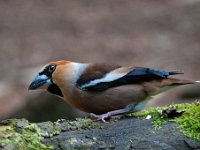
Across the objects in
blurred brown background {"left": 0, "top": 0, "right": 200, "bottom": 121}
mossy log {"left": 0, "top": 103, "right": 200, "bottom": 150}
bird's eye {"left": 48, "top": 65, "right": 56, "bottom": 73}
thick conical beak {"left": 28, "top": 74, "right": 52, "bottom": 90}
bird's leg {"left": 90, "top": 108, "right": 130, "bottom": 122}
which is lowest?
mossy log {"left": 0, "top": 103, "right": 200, "bottom": 150}

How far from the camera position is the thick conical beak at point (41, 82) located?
5.66 m

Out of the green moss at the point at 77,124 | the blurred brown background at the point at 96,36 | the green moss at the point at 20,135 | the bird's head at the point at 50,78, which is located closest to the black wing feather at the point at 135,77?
the bird's head at the point at 50,78

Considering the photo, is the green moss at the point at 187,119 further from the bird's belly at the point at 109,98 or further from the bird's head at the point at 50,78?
the bird's head at the point at 50,78

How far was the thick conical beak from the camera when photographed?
5.66 metres

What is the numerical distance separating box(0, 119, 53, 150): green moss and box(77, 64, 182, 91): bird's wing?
3.54ft

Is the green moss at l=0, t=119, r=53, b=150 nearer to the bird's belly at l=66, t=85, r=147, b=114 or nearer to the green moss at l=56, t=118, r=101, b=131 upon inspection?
the green moss at l=56, t=118, r=101, b=131

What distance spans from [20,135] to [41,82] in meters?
1.37

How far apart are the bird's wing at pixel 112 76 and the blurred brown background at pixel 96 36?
601 centimetres

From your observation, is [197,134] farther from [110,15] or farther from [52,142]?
[110,15]

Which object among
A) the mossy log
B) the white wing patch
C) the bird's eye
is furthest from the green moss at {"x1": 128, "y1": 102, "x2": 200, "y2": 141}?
the bird's eye

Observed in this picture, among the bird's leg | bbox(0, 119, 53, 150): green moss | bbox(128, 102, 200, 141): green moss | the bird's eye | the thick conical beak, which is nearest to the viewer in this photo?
bbox(0, 119, 53, 150): green moss

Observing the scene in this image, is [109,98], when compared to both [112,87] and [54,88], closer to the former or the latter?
[112,87]

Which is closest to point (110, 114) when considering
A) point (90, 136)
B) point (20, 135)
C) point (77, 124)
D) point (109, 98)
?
point (109, 98)

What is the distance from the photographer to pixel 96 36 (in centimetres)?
1652
